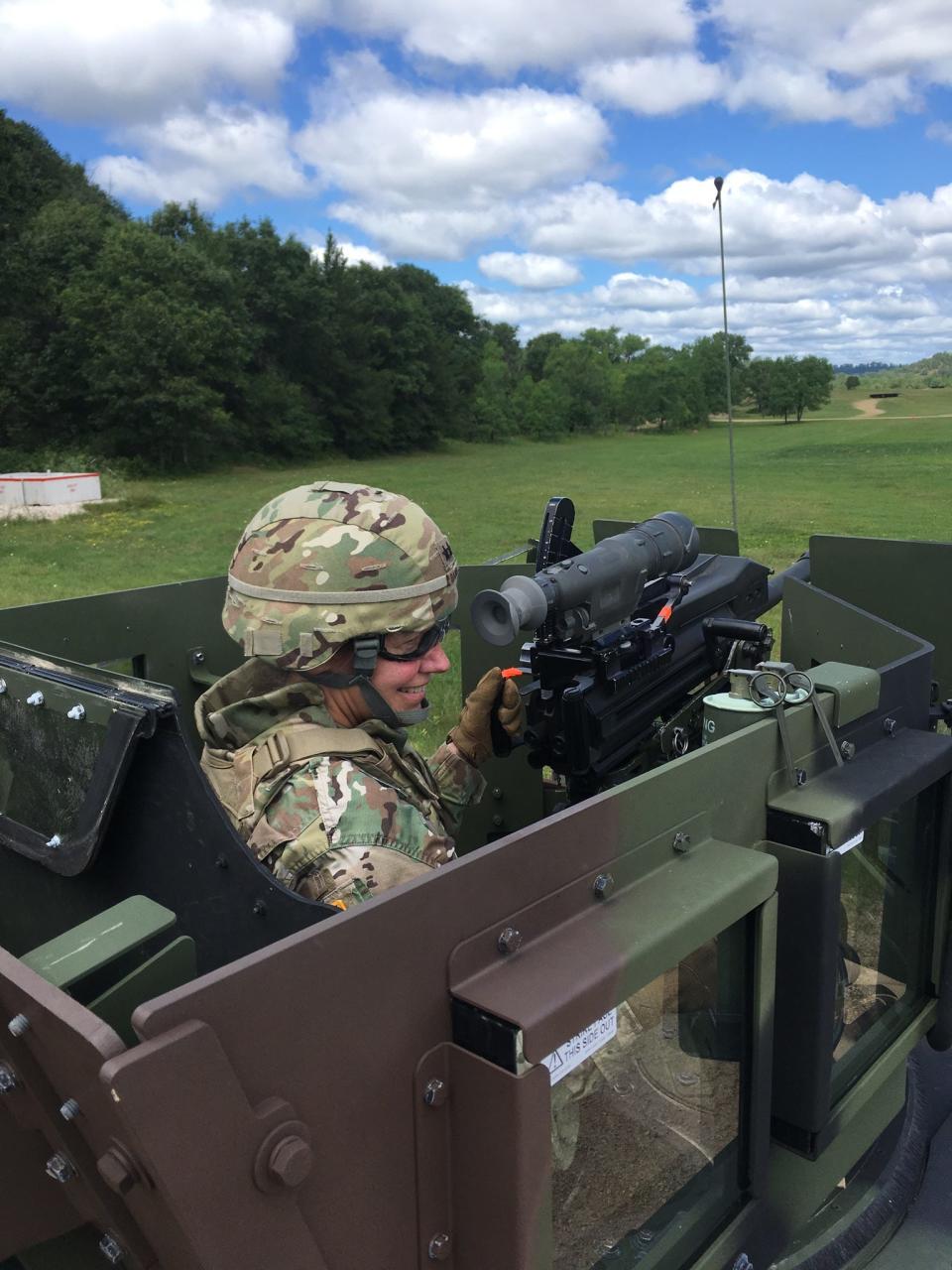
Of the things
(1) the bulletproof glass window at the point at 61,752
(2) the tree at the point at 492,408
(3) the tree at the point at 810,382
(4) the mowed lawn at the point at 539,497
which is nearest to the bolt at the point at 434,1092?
(1) the bulletproof glass window at the point at 61,752

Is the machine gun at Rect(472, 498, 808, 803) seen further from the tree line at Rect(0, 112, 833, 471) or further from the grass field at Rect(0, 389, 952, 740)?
the tree line at Rect(0, 112, 833, 471)

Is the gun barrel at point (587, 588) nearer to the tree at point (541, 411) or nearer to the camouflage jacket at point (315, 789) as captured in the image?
the camouflage jacket at point (315, 789)

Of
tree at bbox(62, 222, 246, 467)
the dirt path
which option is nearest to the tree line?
tree at bbox(62, 222, 246, 467)

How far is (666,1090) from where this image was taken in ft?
6.21

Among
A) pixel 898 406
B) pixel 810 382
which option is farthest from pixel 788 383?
pixel 898 406

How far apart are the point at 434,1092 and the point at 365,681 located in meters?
0.97

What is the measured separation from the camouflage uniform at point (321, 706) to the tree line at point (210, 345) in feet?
97.0

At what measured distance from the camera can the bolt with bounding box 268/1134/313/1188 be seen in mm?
1217

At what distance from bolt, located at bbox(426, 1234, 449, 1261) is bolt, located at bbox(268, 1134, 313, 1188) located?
0.37m

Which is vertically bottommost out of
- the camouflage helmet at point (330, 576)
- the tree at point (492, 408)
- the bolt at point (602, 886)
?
the tree at point (492, 408)

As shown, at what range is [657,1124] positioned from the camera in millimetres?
1889

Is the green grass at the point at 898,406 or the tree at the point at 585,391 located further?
the tree at the point at 585,391

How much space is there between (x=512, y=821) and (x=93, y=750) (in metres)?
2.43

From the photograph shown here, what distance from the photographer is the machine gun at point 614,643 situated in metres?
2.78
